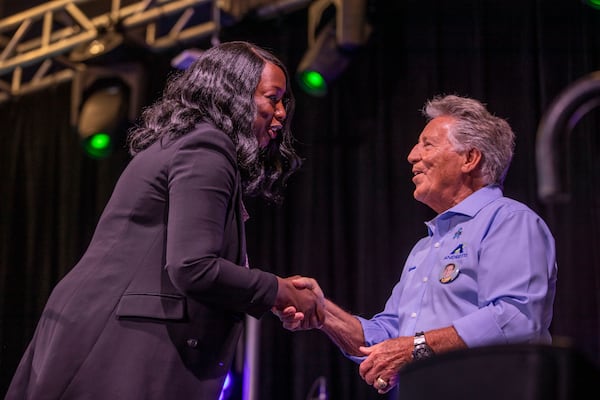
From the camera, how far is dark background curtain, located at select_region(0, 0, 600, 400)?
4480mm

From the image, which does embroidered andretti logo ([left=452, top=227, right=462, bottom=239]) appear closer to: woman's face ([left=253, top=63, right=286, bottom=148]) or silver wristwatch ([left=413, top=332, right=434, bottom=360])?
silver wristwatch ([left=413, top=332, right=434, bottom=360])

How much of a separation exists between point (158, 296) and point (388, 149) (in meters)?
3.28

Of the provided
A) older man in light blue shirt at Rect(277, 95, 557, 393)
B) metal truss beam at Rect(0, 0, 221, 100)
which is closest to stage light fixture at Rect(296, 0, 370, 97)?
metal truss beam at Rect(0, 0, 221, 100)

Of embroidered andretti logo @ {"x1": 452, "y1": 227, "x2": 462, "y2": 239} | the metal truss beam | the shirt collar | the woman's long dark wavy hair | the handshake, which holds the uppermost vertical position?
the metal truss beam

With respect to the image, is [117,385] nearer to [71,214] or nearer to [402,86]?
[402,86]

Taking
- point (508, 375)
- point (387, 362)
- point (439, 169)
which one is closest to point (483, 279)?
point (387, 362)

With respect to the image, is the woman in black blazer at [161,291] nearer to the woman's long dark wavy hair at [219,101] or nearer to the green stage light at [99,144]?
the woman's long dark wavy hair at [219,101]

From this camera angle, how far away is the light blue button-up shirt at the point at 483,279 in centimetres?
214

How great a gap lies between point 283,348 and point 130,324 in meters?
3.21

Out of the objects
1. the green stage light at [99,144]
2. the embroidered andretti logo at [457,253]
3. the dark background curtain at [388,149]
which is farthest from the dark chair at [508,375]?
the green stage light at [99,144]

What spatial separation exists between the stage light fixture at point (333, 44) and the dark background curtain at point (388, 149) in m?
0.33

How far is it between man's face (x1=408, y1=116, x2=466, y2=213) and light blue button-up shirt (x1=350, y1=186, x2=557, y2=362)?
0.34ft

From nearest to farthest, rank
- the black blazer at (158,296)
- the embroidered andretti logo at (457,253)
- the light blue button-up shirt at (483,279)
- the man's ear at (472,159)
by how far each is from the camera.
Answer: the black blazer at (158,296) < the light blue button-up shirt at (483,279) < the embroidered andretti logo at (457,253) < the man's ear at (472,159)

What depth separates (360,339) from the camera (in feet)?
8.45
